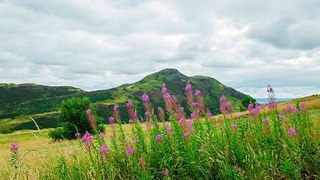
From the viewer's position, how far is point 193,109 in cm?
636

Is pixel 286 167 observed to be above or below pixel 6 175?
above

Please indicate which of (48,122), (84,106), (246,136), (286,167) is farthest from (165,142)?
(48,122)

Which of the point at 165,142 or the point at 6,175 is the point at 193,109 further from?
the point at 6,175

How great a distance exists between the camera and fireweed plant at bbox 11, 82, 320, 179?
5.44 m

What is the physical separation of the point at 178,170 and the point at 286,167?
6.00 ft

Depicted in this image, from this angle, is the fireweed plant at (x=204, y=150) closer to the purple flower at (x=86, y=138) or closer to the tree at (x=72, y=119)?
the purple flower at (x=86, y=138)

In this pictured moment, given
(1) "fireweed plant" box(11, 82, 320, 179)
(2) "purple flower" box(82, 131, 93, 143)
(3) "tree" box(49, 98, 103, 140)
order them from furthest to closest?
1. (3) "tree" box(49, 98, 103, 140)
2. (2) "purple flower" box(82, 131, 93, 143)
3. (1) "fireweed plant" box(11, 82, 320, 179)

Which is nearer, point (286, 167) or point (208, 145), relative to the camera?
point (286, 167)

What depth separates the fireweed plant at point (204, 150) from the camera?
17.8 ft

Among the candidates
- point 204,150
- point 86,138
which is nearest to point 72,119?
point 86,138

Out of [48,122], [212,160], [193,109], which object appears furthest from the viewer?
[48,122]

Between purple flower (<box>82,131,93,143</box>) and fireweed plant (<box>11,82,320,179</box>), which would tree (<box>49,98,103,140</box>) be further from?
purple flower (<box>82,131,93,143</box>)

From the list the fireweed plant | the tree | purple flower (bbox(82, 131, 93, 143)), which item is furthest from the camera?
the tree

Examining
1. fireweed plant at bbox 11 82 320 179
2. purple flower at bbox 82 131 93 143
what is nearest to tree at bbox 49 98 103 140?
fireweed plant at bbox 11 82 320 179
